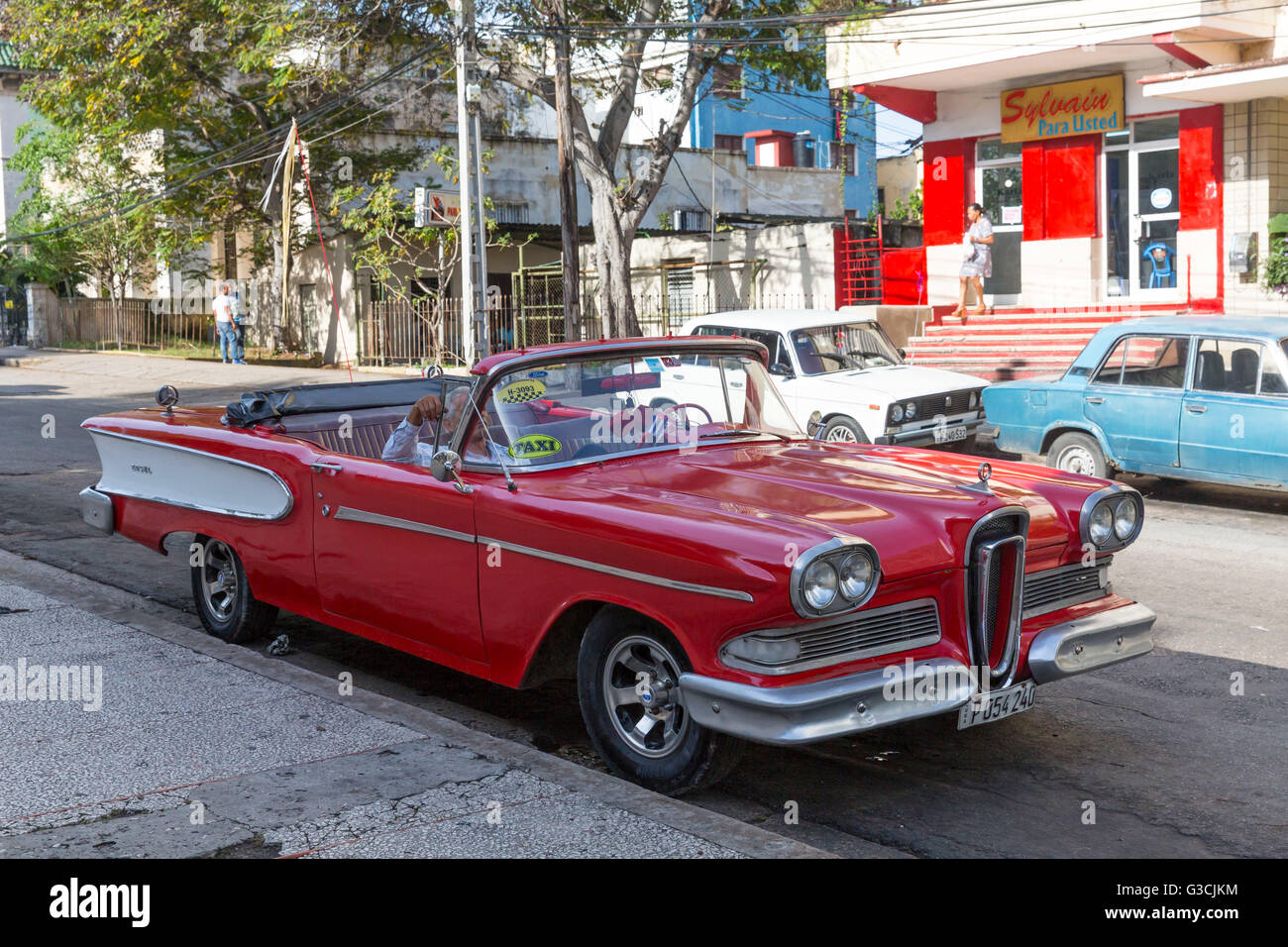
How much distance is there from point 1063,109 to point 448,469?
56.7ft

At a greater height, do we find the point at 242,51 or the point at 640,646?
the point at 242,51

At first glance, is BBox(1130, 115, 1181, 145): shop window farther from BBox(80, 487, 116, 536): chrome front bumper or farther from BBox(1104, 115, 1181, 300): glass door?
BBox(80, 487, 116, 536): chrome front bumper

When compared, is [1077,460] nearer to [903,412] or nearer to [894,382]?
[903,412]

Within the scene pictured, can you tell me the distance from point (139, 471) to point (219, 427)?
71 cm

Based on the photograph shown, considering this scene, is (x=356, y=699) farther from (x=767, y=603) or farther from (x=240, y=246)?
(x=240, y=246)

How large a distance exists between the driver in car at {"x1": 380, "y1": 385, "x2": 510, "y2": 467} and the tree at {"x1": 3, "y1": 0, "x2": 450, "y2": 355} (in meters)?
17.0

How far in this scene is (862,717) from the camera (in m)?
4.14

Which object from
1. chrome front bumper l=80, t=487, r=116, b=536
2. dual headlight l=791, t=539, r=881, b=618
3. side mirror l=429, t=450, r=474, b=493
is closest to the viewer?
dual headlight l=791, t=539, r=881, b=618

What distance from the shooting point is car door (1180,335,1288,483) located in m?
9.97

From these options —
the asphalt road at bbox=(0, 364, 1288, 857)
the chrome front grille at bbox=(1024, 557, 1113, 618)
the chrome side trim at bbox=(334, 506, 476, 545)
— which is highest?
the chrome side trim at bbox=(334, 506, 476, 545)

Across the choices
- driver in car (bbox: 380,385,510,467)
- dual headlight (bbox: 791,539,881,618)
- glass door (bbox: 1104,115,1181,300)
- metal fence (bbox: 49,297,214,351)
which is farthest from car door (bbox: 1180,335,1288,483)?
metal fence (bbox: 49,297,214,351)

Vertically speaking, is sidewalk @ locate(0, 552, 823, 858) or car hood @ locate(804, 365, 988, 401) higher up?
car hood @ locate(804, 365, 988, 401)
